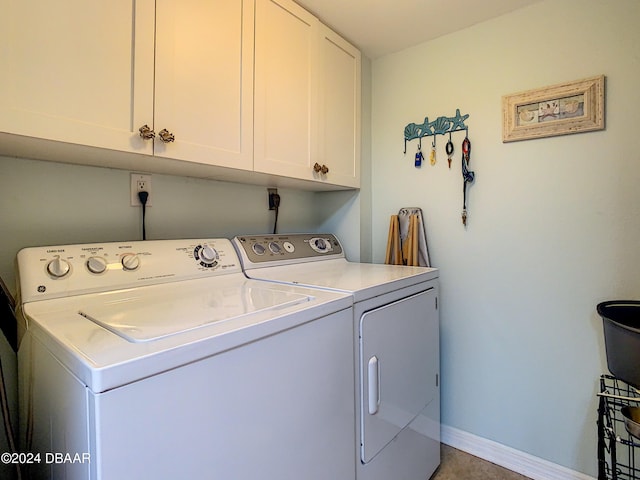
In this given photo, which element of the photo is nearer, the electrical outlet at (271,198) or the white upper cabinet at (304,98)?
the white upper cabinet at (304,98)

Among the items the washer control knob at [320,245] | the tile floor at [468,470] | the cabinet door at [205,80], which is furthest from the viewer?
the washer control knob at [320,245]

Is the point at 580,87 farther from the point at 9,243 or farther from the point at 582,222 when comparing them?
the point at 9,243

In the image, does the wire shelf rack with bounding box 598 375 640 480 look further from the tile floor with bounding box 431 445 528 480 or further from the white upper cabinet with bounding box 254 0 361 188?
the white upper cabinet with bounding box 254 0 361 188

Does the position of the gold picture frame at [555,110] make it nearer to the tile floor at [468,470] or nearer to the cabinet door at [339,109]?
the cabinet door at [339,109]

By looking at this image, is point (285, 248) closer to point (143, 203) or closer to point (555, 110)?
point (143, 203)

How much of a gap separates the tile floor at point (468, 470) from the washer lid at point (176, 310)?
4.44 feet

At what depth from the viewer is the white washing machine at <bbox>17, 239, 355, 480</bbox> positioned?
58 cm

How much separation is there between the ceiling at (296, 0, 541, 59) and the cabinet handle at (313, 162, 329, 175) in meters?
0.75

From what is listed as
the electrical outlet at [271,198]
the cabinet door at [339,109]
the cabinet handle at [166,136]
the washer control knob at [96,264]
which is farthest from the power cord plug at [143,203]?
the cabinet door at [339,109]

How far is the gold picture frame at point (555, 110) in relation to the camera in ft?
4.77

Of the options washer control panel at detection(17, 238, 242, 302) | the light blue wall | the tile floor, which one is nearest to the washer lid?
washer control panel at detection(17, 238, 242, 302)

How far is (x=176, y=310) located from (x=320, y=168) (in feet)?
3.41

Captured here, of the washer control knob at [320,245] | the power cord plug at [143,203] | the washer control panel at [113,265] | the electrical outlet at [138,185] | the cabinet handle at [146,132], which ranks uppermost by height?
the cabinet handle at [146,132]

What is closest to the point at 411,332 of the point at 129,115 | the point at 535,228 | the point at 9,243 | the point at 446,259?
the point at 446,259
